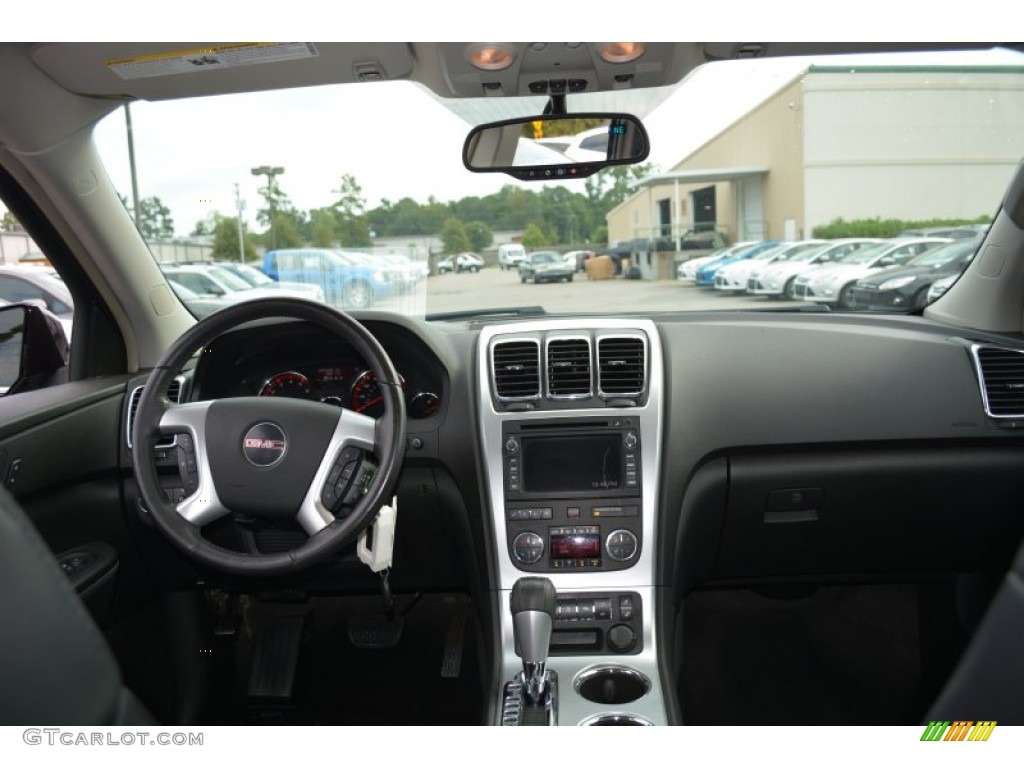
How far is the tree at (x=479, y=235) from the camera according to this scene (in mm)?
2818

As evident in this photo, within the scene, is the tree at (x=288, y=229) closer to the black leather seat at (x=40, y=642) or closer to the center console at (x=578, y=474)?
the center console at (x=578, y=474)

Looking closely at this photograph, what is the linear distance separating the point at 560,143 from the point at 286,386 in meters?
1.30

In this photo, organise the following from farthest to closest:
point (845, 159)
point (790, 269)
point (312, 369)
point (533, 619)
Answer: point (845, 159)
point (790, 269)
point (312, 369)
point (533, 619)

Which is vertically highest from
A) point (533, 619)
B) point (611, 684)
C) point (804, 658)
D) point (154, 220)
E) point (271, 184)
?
point (271, 184)

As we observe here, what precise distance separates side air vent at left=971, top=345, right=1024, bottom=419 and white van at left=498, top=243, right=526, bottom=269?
1.67 metres

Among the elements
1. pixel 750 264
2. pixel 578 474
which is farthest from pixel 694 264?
pixel 578 474

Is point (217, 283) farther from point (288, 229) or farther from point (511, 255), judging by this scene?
point (511, 255)

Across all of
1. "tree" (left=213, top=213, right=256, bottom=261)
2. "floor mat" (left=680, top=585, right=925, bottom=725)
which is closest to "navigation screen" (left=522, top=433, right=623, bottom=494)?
"floor mat" (left=680, top=585, right=925, bottom=725)

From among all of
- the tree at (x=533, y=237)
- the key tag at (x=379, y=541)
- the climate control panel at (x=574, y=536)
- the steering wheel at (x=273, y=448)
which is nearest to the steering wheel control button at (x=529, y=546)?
the climate control panel at (x=574, y=536)

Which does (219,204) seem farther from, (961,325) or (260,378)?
(961,325)

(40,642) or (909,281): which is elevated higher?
A: (909,281)

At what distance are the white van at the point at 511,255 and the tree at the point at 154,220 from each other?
4.33 feet

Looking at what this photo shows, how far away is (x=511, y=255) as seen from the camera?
9.24ft

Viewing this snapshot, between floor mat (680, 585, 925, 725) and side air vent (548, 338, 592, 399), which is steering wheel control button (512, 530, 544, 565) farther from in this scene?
floor mat (680, 585, 925, 725)
